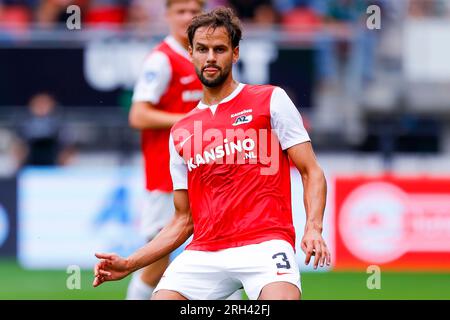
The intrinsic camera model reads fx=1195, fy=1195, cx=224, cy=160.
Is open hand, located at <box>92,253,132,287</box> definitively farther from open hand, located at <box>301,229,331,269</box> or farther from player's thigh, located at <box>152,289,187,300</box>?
open hand, located at <box>301,229,331,269</box>

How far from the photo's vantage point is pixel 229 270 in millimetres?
6898

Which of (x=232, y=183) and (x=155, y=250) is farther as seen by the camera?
(x=155, y=250)

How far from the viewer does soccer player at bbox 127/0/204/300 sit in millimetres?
9164

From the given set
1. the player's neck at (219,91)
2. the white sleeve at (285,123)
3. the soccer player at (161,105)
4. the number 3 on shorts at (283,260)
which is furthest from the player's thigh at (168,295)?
the soccer player at (161,105)

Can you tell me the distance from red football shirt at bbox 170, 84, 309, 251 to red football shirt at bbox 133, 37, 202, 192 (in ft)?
7.08

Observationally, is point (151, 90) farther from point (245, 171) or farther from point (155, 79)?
point (245, 171)

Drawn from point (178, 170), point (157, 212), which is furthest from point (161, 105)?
point (178, 170)

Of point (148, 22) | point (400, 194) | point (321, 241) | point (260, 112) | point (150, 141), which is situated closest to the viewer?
point (321, 241)

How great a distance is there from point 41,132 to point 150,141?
25.4ft

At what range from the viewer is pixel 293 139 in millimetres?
6965

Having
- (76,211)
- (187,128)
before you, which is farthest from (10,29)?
(187,128)

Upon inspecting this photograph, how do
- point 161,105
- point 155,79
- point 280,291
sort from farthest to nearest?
point 161,105
point 155,79
point 280,291

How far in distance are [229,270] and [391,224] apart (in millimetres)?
8119
